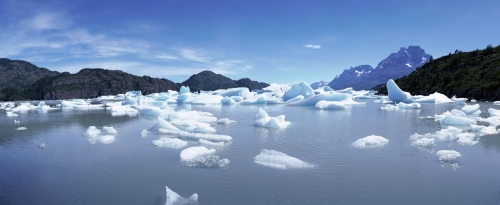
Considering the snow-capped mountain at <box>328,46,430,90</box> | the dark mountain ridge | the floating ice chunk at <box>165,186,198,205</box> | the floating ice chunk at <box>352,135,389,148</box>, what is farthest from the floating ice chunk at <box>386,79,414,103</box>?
the snow-capped mountain at <box>328,46,430,90</box>

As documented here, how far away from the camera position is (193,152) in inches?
202

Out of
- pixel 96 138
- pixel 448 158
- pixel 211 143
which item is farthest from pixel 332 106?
pixel 96 138

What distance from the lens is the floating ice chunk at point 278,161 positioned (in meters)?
4.45

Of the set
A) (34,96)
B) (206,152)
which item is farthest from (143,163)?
(34,96)

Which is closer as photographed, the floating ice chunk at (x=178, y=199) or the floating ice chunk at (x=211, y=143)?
the floating ice chunk at (x=178, y=199)

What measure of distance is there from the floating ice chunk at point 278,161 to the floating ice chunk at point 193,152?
0.96 meters

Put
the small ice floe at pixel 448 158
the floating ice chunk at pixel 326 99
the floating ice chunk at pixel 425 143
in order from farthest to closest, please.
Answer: the floating ice chunk at pixel 326 99, the floating ice chunk at pixel 425 143, the small ice floe at pixel 448 158

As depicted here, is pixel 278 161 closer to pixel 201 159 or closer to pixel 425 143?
pixel 201 159

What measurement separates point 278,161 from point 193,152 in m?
1.45

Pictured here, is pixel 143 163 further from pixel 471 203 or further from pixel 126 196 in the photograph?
pixel 471 203

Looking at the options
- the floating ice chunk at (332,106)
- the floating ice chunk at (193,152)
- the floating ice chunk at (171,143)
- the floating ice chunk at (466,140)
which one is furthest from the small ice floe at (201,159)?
the floating ice chunk at (332,106)

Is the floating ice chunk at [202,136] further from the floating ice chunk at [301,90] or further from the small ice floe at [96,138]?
the floating ice chunk at [301,90]

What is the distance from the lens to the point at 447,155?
4.80 m

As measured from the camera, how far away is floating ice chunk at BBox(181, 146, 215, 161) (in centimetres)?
493
